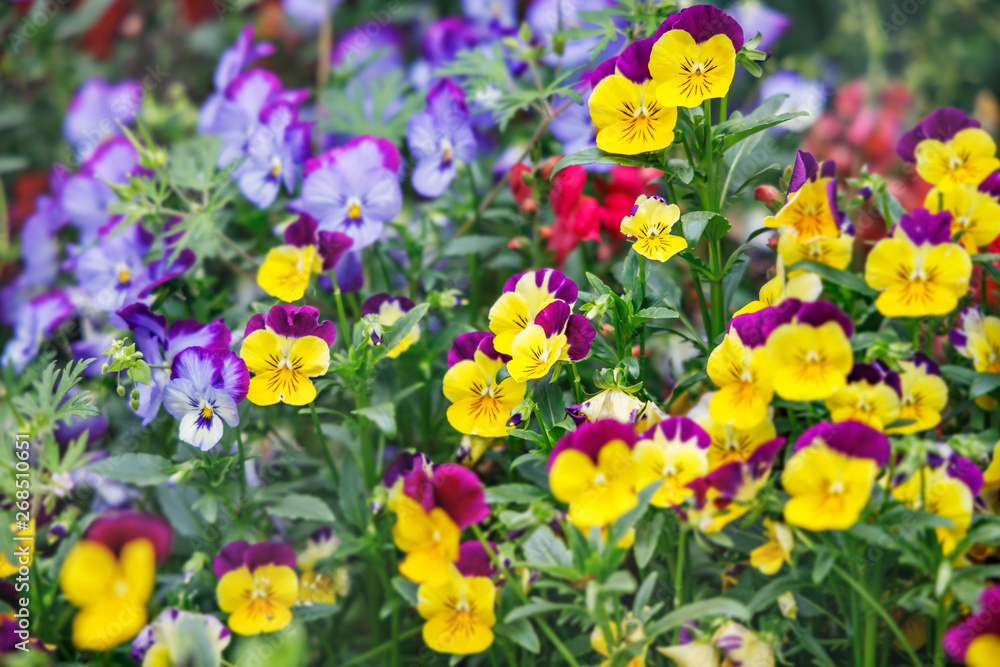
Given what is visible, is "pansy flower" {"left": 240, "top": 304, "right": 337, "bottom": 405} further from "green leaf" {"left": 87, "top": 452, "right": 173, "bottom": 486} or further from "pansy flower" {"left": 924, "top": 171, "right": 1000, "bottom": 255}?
"pansy flower" {"left": 924, "top": 171, "right": 1000, "bottom": 255}

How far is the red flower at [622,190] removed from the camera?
4.25 ft

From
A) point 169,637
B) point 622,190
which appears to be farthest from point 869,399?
point 169,637

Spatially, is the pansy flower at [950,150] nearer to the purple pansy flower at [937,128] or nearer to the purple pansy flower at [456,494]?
the purple pansy flower at [937,128]

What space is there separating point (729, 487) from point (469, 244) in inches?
24.4

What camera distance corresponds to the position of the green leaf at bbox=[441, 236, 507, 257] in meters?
1.27

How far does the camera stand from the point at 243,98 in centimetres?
146

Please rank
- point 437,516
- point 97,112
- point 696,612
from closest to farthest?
1. point 696,612
2. point 437,516
3. point 97,112

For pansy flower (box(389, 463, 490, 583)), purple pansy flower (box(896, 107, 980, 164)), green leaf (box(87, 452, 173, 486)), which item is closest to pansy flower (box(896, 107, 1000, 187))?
purple pansy flower (box(896, 107, 980, 164))

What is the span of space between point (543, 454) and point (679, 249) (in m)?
0.28

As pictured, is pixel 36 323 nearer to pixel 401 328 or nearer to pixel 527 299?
pixel 401 328

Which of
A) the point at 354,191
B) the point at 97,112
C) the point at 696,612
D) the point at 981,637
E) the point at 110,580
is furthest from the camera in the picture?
the point at 97,112

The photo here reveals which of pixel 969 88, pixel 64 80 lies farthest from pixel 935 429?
pixel 64 80

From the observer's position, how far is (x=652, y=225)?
927mm

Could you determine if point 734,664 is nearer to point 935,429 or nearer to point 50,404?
point 935,429
